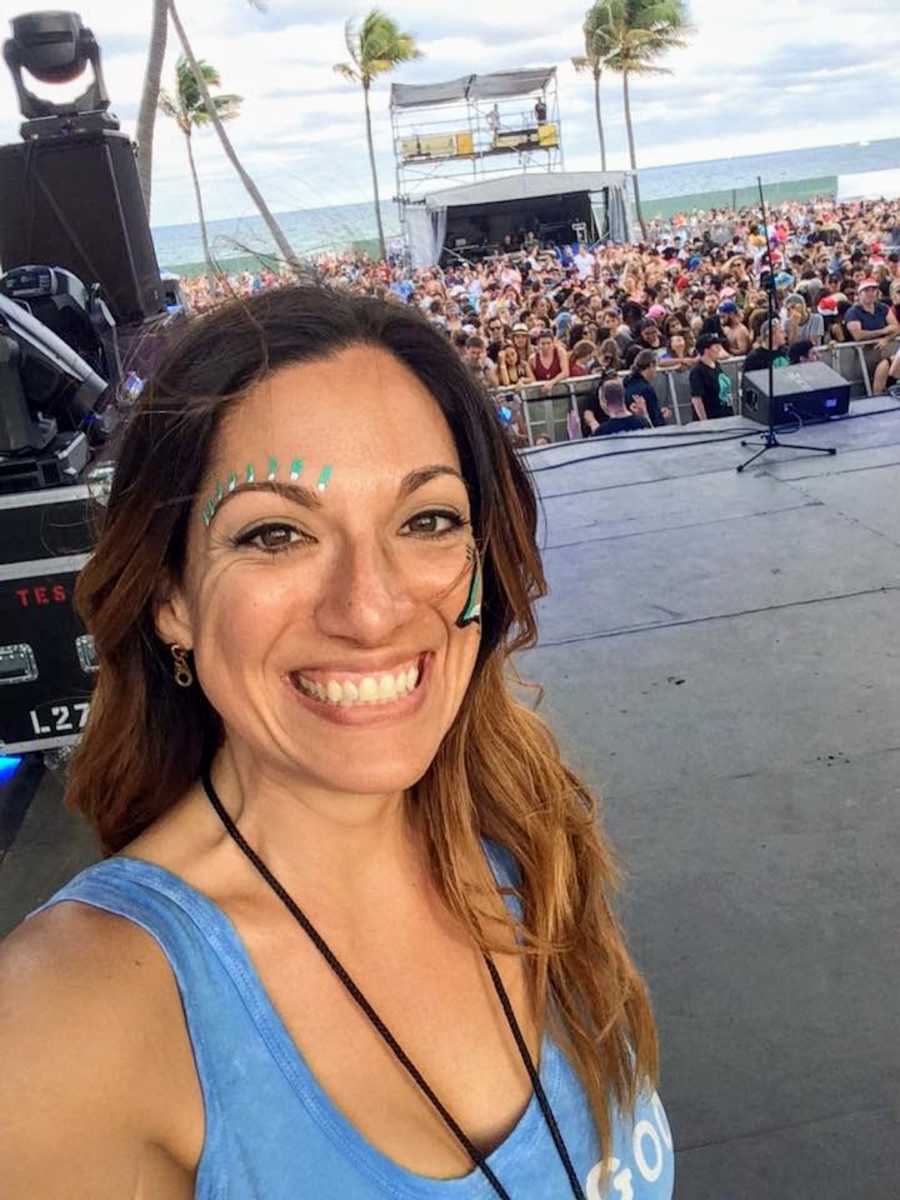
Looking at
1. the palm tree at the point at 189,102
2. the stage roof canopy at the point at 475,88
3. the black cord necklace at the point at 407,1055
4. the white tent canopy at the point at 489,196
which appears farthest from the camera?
the stage roof canopy at the point at 475,88

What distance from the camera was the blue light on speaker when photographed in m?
4.25

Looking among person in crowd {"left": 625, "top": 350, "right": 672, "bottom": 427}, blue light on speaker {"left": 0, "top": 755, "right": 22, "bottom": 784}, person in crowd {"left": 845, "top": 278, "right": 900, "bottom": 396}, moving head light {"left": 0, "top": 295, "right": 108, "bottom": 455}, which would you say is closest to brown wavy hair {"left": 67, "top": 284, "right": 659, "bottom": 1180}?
moving head light {"left": 0, "top": 295, "right": 108, "bottom": 455}

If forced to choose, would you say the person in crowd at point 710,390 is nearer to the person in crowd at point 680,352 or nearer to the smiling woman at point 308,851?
the person in crowd at point 680,352

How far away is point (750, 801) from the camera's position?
3.36 metres

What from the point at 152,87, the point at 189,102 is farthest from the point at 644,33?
the point at 152,87

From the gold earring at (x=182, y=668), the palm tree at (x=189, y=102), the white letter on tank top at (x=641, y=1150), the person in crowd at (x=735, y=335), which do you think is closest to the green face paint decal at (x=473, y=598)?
the gold earring at (x=182, y=668)

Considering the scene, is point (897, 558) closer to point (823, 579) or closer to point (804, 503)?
point (823, 579)

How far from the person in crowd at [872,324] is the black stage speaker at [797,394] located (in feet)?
7.04

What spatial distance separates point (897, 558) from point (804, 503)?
1.16 m

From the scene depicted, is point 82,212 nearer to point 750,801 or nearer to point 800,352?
point 750,801

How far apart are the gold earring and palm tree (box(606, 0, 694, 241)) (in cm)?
4192

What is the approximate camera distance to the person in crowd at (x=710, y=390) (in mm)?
9398

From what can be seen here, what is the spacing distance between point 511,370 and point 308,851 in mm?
9331

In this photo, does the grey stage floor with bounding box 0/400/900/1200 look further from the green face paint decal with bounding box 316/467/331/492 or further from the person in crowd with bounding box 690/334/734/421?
the person in crowd with bounding box 690/334/734/421
